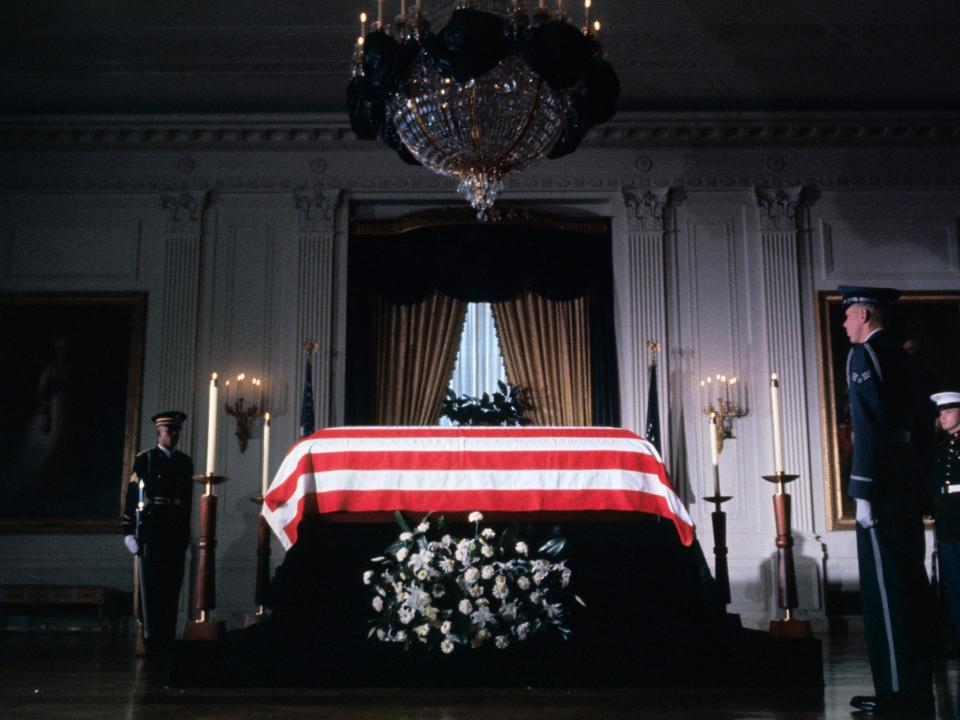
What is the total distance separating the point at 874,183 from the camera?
949cm

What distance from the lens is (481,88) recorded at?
4938 millimetres

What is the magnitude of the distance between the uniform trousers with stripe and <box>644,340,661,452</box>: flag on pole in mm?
4744

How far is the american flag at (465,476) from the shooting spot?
16.1ft

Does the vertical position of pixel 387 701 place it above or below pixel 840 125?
below

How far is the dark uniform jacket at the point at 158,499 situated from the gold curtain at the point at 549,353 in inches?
128

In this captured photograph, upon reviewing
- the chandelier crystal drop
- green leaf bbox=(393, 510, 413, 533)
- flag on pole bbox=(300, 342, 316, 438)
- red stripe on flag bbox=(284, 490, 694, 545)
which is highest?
the chandelier crystal drop

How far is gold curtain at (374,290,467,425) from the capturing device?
9.08m

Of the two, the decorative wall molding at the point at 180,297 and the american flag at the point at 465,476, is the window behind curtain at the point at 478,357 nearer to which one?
the decorative wall molding at the point at 180,297

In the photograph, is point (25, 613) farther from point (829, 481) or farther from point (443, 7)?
point (829, 481)

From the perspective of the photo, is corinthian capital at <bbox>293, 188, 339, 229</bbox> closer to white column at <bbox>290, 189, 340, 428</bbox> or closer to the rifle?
white column at <bbox>290, 189, 340, 428</bbox>

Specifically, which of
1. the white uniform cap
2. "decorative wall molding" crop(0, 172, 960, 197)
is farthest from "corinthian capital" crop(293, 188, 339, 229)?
the white uniform cap

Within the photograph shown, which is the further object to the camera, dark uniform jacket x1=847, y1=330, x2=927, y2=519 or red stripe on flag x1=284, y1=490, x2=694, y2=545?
red stripe on flag x1=284, y1=490, x2=694, y2=545

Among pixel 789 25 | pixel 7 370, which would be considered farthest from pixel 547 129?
pixel 7 370

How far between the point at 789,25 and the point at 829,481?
3895 millimetres
